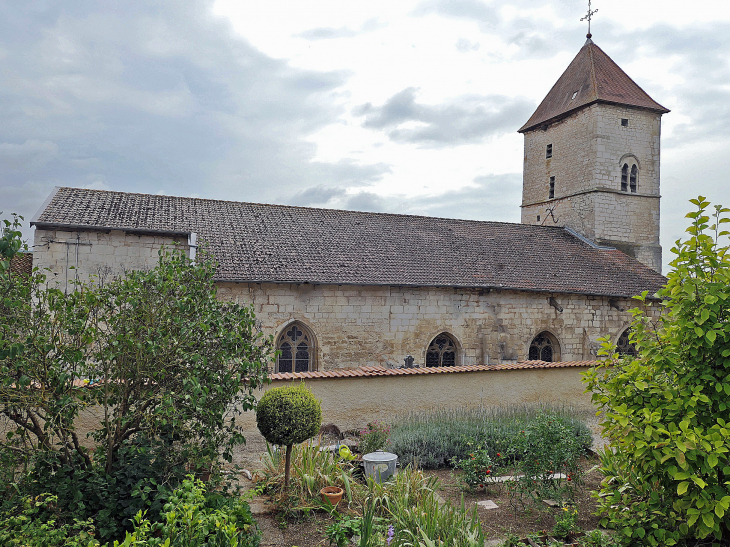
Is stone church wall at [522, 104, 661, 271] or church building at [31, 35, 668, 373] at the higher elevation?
stone church wall at [522, 104, 661, 271]

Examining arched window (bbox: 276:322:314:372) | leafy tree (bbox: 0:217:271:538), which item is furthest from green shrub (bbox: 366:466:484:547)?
arched window (bbox: 276:322:314:372)

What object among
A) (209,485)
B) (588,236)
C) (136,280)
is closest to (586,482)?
(209,485)

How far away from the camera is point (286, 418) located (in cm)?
571

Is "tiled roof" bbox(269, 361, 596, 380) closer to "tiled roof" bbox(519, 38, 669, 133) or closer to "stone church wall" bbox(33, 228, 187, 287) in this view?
"stone church wall" bbox(33, 228, 187, 287)

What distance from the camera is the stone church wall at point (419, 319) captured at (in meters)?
14.2

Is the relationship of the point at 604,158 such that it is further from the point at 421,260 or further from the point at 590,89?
the point at 421,260

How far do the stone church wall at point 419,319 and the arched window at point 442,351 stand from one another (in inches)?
12.0

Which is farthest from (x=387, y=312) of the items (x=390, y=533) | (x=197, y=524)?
(x=197, y=524)

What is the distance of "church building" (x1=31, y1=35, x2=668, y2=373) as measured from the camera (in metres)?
13.8

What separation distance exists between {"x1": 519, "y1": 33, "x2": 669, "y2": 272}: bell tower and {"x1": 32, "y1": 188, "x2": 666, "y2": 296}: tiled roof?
8.01 feet

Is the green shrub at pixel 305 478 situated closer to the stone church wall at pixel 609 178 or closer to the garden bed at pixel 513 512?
the garden bed at pixel 513 512

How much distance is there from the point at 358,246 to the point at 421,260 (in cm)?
217

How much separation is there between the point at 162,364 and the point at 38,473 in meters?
1.60

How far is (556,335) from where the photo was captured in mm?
17156
